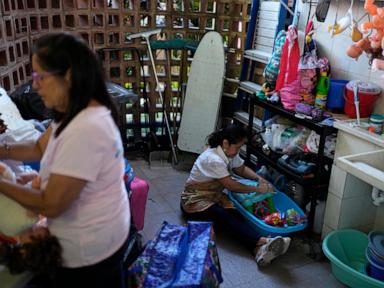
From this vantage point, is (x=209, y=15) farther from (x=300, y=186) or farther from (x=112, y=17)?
(x=300, y=186)

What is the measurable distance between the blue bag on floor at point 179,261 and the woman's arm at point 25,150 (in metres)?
0.65

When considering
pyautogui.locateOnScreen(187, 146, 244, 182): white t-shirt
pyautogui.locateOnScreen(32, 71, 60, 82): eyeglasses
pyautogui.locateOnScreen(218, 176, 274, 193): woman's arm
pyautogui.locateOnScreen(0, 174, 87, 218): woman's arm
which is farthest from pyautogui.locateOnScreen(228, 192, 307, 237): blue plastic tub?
pyautogui.locateOnScreen(32, 71, 60, 82): eyeglasses

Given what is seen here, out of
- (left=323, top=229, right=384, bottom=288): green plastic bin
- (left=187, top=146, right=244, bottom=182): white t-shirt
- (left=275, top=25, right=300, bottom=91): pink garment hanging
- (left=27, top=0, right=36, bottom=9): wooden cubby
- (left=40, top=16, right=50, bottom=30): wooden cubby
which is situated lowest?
(left=323, top=229, right=384, bottom=288): green plastic bin

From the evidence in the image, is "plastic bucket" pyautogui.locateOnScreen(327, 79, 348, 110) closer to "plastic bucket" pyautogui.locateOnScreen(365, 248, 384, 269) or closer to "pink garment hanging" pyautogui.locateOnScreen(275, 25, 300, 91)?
"pink garment hanging" pyautogui.locateOnScreen(275, 25, 300, 91)

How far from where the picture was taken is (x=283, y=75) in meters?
2.68

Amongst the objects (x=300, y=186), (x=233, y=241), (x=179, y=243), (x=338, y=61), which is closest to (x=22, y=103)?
(x=179, y=243)

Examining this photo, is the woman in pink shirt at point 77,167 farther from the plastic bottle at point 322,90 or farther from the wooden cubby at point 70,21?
the wooden cubby at point 70,21

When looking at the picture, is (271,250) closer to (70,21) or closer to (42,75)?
(42,75)

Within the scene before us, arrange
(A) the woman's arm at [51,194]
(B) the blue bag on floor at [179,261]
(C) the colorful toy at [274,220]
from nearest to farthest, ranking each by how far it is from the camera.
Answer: (A) the woman's arm at [51,194], (B) the blue bag on floor at [179,261], (C) the colorful toy at [274,220]

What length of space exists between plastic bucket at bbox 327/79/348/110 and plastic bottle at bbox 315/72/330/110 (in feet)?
0.08

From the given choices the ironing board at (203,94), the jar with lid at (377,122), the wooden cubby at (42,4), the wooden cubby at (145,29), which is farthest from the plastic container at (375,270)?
the wooden cubby at (42,4)

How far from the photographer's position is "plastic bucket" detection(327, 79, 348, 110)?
2.46m

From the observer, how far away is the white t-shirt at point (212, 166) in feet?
8.18

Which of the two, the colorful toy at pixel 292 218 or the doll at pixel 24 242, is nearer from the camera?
the doll at pixel 24 242
